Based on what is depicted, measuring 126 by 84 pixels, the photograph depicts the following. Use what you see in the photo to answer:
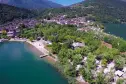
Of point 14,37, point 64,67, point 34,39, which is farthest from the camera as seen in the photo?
point 14,37

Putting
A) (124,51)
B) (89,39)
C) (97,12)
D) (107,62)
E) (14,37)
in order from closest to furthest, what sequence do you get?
(107,62) < (124,51) < (89,39) < (14,37) < (97,12)

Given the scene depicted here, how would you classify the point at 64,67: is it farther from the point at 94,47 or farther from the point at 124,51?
the point at 124,51

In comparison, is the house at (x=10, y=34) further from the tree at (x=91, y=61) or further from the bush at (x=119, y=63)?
the bush at (x=119, y=63)

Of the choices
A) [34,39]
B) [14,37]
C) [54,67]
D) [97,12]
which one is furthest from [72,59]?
[97,12]

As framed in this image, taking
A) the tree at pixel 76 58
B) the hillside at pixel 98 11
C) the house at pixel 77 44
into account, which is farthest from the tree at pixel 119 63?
the hillside at pixel 98 11

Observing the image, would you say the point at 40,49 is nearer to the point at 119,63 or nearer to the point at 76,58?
the point at 76,58
